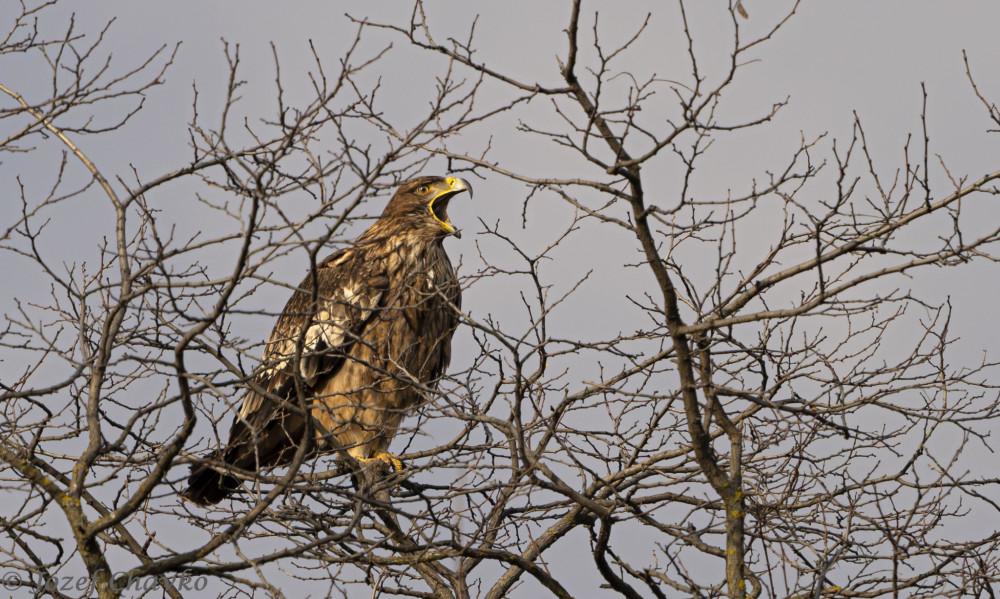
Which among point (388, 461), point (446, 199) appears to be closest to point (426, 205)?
point (446, 199)

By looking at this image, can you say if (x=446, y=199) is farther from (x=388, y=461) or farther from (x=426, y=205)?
(x=388, y=461)

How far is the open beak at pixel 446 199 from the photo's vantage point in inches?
297

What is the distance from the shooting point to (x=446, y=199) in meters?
7.79

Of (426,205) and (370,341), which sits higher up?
(426,205)

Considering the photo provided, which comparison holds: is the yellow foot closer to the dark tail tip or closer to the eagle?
the eagle

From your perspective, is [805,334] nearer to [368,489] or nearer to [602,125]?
[602,125]

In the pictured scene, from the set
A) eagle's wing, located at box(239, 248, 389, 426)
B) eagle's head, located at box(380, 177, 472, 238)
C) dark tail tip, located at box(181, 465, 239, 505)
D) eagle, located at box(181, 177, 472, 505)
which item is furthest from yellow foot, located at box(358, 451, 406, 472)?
eagle's head, located at box(380, 177, 472, 238)

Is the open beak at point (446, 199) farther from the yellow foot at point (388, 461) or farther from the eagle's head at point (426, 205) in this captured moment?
the yellow foot at point (388, 461)

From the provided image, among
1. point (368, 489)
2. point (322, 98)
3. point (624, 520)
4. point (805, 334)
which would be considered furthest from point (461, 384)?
point (805, 334)

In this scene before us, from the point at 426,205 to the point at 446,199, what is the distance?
0.58 feet

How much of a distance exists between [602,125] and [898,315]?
251 cm

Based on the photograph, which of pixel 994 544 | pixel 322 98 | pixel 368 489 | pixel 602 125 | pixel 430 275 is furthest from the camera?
pixel 430 275

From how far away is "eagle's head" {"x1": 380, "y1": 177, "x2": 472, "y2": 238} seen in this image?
747 cm

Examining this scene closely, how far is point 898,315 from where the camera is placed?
561cm
